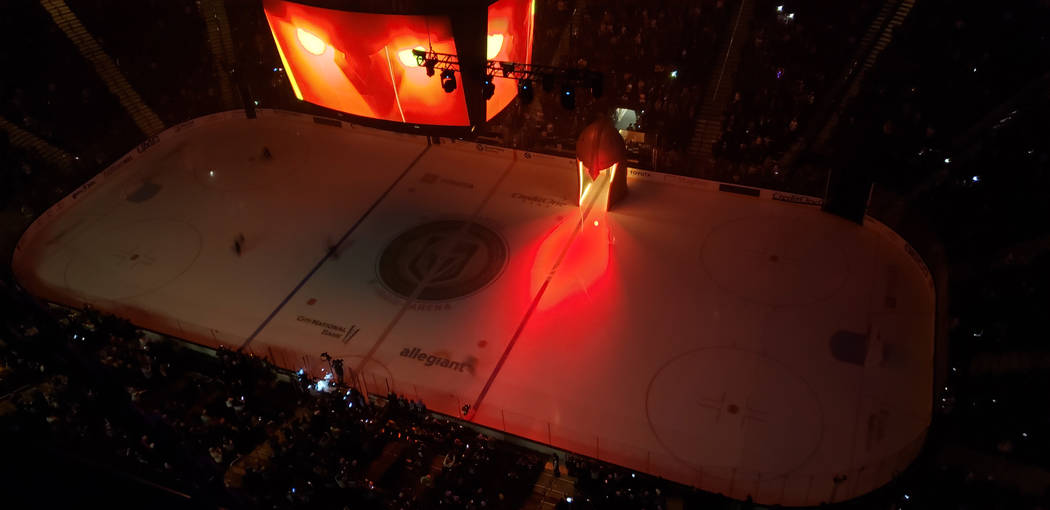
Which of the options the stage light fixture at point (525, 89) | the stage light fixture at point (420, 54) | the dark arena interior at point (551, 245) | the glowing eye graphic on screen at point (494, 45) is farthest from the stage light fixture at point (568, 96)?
the stage light fixture at point (420, 54)

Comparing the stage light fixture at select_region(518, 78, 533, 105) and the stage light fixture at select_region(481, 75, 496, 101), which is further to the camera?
the stage light fixture at select_region(518, 78, 533, 105)

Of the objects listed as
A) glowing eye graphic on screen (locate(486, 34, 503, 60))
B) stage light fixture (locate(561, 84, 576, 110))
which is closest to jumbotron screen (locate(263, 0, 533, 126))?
glowing eye graphic on screen (locate(486, 34, 503, 60))

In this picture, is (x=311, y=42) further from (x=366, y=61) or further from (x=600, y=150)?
(x=600, y=150)

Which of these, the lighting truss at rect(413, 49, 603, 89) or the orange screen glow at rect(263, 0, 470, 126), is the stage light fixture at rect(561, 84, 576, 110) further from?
the orange screen glow at rect(263, 0, 470, 126)

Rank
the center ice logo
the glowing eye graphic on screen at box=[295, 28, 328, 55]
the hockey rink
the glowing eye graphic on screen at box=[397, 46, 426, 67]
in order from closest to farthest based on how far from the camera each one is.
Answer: the hockey rink → the glowing eye graphic on screen at box=[397, 46, 426, 67] → the glowing eye graphic on screen at box=[295, 28, 328, 55] → the center ice logo

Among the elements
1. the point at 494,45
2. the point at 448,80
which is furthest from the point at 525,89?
the point at 448,80

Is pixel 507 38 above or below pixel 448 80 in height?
above

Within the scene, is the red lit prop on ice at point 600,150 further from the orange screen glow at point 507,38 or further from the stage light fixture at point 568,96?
the orange screen glow at point 507,38
